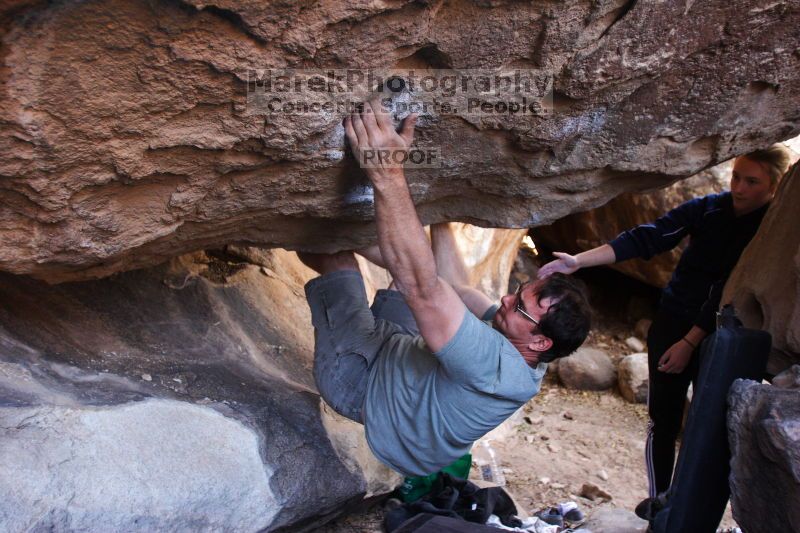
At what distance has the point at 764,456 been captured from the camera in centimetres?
215

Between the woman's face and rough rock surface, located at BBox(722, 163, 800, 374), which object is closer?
rough rock surface, located at BBox(722, 163, 800, 374)

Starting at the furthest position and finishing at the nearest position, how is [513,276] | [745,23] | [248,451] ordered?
[513,276]
[248,451]
[745,23]

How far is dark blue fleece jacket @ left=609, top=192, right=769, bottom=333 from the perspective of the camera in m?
2.95

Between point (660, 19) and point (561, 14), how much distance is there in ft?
0.94

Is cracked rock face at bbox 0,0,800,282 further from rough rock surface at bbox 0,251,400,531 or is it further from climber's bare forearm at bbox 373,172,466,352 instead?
rough rock surface at bbox 0,251,400,531

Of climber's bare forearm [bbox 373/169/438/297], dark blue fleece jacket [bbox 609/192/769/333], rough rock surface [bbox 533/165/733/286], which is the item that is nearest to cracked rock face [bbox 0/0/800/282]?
climber's bare forearm [bbox 373/169/438/297]

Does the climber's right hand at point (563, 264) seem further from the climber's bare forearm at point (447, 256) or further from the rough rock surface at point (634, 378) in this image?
the rough rock surface at point (634, 378)

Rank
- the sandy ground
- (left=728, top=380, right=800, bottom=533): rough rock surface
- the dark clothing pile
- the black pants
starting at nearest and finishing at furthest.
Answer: (left=728, top=380, right=800, bottom=533): rough rock surface → the dark clothing pile → the black pants → the sandy ground

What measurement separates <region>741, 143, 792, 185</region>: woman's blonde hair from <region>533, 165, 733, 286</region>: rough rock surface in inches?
73.2

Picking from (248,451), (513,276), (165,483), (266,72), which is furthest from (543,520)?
(513,276)

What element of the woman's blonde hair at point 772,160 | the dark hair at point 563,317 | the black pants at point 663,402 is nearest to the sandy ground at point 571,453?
the black pants at point 663,402

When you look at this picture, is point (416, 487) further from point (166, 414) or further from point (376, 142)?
point (376, 142)

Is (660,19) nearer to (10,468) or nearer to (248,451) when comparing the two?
(248,451)

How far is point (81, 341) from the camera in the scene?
224cm
